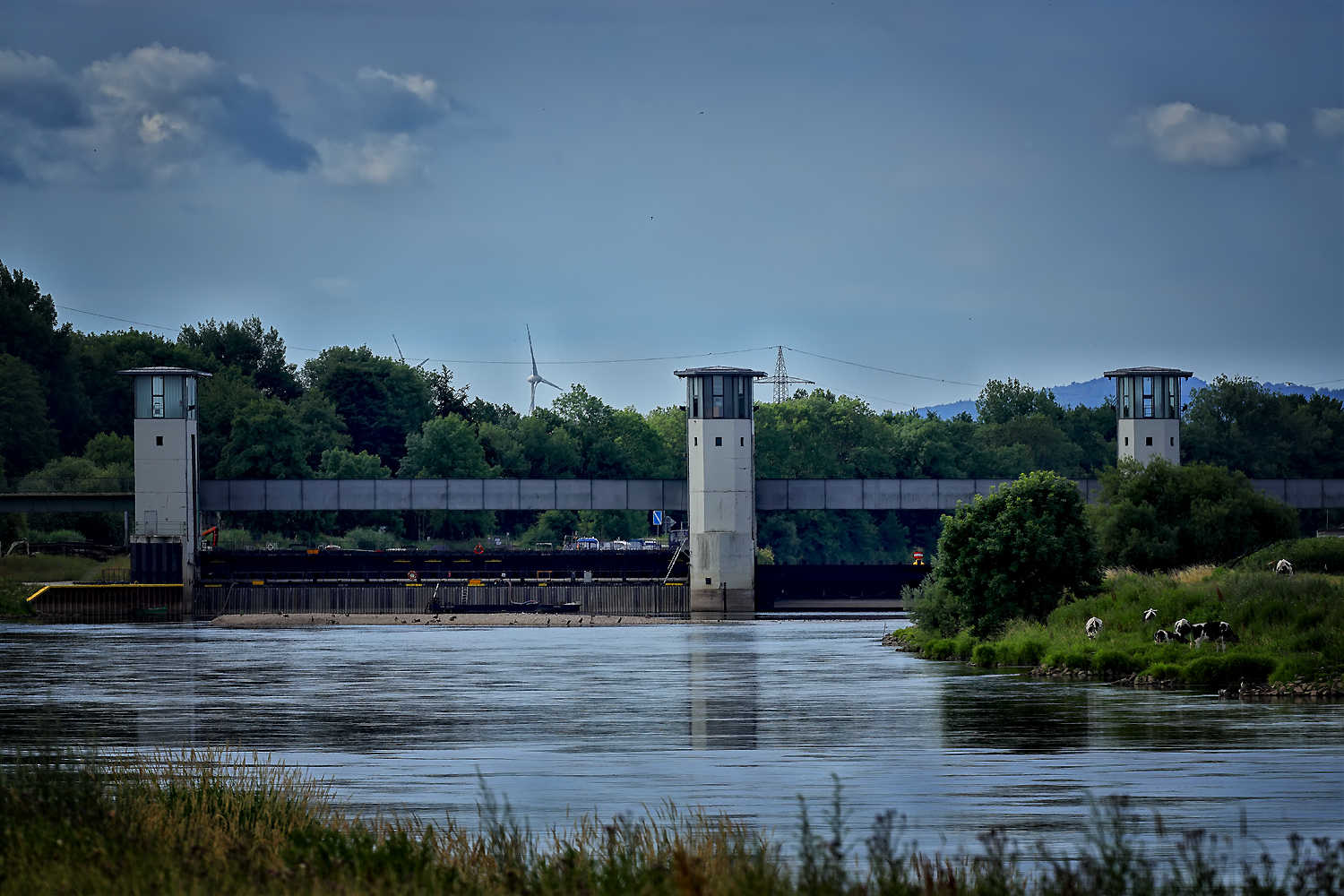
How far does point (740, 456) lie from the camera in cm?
11081

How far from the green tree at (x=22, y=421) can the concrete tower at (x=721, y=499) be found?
68127mm

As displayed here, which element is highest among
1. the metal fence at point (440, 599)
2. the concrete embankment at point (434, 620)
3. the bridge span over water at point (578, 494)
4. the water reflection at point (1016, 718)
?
the bridge span over water at point (578, 494)

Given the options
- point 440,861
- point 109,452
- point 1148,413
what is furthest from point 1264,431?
point 440,861

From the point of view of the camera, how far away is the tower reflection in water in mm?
34906

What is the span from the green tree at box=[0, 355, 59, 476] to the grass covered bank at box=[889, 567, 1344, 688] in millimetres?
110082

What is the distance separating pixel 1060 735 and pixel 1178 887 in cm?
1925

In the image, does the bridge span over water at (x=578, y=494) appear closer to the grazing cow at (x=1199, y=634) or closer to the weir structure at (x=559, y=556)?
the weir structure at (x=559, y=556)

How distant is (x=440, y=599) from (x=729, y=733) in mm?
76816

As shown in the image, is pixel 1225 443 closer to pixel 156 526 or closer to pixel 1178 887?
pixel 156 526

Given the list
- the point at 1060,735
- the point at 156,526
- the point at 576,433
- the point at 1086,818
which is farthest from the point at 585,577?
Result: the point at 1086,818

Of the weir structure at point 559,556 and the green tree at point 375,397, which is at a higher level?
the green tree at point 375,397

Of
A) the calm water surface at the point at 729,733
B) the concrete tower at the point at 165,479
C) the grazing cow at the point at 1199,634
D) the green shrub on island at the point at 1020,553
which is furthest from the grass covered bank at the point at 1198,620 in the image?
the concrete tower at the point at 165,479

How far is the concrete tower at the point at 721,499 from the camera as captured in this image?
4316 inches

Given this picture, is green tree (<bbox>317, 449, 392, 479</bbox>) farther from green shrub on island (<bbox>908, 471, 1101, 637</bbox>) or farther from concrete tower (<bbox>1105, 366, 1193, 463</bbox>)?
green shrub on island (<bbox>908, 471, 1101, 637</bbox>)
